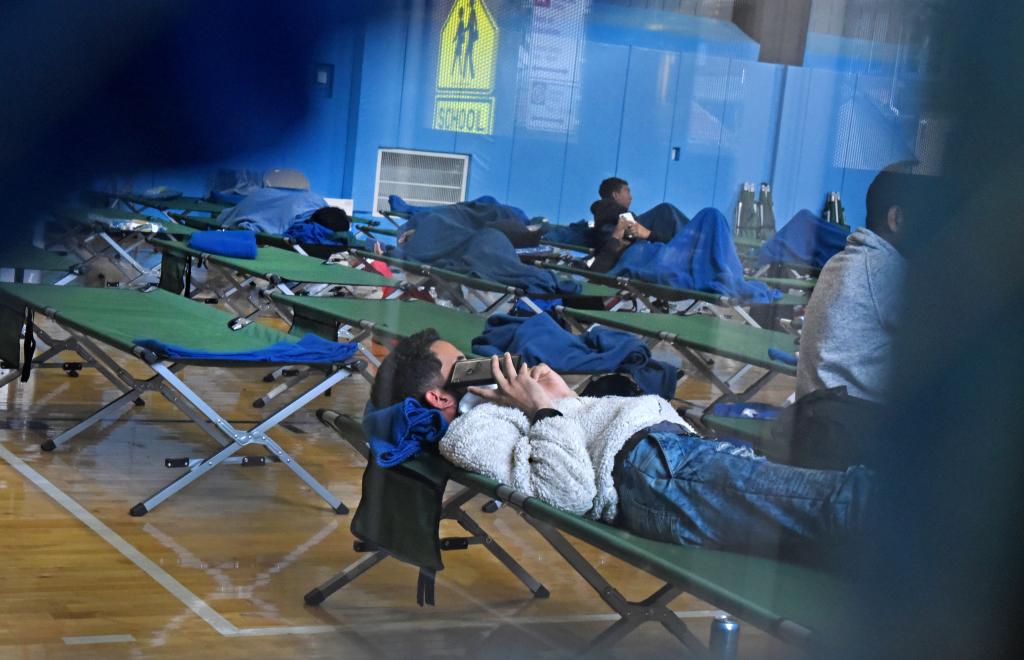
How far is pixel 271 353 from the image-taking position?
10.3ft

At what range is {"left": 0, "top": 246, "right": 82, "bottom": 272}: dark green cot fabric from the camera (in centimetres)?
73

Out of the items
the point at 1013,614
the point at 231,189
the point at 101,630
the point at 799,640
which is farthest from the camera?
the point at 101,630

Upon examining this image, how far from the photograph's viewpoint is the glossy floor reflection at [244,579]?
201 cm

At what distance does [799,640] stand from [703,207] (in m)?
0.45

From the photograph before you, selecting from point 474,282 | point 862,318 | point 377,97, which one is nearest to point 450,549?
point 474,282

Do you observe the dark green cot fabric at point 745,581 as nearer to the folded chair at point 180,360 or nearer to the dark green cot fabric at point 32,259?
the dark green cot fabric at point 32,259

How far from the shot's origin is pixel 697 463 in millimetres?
1862

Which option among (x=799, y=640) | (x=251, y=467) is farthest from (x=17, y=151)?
(x=251, y=467)

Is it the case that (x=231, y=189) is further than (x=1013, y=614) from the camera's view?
No

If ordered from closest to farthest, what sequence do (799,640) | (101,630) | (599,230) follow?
(799,640)
(599,230)
(101,630)

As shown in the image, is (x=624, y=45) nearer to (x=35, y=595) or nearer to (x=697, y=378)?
A: (x=697, y=378)

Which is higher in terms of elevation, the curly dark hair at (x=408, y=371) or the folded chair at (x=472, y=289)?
the folded chair at (x=472, y=289)

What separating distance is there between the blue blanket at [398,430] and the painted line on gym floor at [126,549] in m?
0.55

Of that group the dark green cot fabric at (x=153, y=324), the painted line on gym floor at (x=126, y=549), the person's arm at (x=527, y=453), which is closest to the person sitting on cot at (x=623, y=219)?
the person's arm at (x=527, y=453)
